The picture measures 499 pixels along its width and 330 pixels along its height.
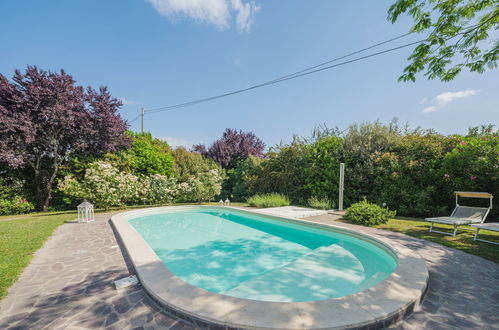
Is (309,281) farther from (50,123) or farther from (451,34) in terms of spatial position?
(50,123)

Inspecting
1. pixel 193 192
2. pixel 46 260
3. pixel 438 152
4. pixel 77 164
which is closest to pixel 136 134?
pixel 77 164

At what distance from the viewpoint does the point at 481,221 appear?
4.58m

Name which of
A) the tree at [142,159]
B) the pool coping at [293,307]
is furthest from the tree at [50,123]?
the pool coping at [293,307]

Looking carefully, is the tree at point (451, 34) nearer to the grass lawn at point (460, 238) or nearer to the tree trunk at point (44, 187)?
the grass lawn at point (460, 238)

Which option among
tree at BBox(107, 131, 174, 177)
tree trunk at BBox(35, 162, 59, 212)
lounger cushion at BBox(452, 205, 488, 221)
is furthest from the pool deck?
tree trunk at BBox(35, 162, 59, 212)

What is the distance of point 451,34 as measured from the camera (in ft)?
12.4

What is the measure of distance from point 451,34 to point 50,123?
13.6 meters

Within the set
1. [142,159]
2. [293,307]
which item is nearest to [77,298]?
[293,307]

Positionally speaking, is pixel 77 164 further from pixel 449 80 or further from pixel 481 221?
pixel 481 221

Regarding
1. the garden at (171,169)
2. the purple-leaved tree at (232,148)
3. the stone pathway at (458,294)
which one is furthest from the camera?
the purple-leaved tree at (232,148)

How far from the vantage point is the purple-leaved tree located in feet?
54.7

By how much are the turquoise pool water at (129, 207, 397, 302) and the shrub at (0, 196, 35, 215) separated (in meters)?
7.19

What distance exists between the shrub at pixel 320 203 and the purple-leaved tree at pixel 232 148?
7.98 meters

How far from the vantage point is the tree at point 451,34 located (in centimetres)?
359
